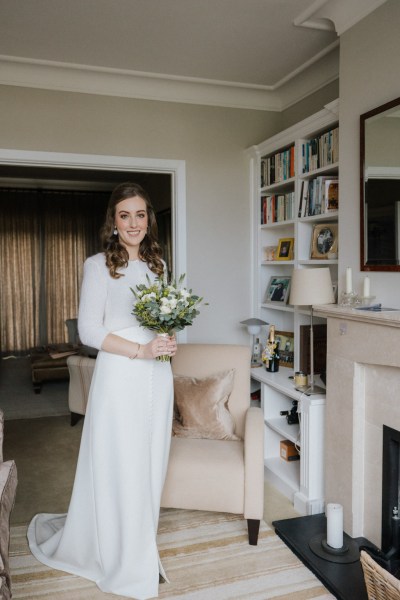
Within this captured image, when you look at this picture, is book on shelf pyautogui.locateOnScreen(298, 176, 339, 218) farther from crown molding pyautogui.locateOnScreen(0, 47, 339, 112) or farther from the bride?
the bride

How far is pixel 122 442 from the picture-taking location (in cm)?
217

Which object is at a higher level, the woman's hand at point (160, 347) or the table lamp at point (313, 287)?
the table lamp at point (313, 287)

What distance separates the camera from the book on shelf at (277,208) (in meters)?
3.78

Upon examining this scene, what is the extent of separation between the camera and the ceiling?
2.84 meters

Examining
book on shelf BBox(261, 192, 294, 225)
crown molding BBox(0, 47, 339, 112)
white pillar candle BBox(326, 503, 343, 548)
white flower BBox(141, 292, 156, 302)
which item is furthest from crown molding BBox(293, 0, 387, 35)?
white pillar candle BBox(326, 503, 343, 548)

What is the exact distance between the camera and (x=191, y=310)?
6.81ft

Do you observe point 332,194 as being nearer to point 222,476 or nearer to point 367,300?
point 367,300

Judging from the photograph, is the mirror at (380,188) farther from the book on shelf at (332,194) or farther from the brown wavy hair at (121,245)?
the brown wavy hair at (121,245)

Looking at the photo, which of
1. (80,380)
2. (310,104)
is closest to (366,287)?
(310,104)

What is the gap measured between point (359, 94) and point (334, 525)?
7.19ft

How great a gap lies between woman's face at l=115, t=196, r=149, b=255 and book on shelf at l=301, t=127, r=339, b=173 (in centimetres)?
148

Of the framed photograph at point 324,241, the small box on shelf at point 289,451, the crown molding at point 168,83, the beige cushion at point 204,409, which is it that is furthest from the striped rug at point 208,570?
the crown molding at point 168,83

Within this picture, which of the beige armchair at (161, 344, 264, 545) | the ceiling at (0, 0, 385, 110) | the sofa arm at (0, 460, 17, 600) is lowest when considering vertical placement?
the beige armchair at (161, 344, 264, 545)

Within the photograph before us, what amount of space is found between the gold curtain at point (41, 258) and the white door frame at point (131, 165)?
4.99 metres
